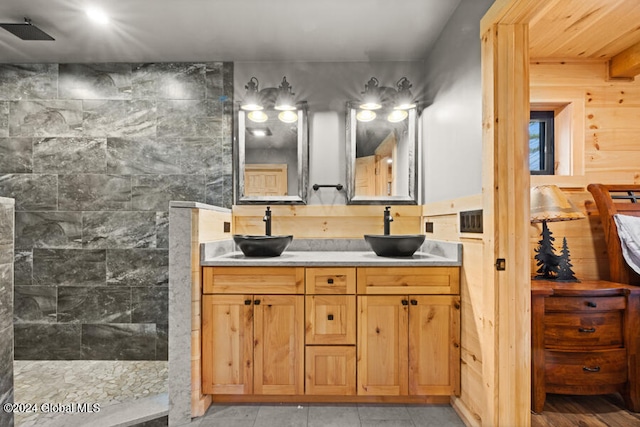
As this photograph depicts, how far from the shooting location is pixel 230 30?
222 centimetres

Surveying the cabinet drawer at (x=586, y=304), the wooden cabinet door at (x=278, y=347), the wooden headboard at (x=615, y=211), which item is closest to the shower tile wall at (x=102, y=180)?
the wooden cabinet door at (x=278, y=347)

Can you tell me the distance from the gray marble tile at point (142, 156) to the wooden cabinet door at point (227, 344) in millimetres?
1281

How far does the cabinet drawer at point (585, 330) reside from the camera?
1.86 m

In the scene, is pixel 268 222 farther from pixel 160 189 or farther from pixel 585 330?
pixel 585 330

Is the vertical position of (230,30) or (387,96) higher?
(230,30)

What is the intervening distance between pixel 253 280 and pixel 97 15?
1.97 meters

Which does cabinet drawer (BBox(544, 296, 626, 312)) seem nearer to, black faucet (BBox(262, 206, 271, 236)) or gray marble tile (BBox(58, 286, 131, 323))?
black faucet (BBox(262, 206, 271, 236))

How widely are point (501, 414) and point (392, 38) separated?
236 cm

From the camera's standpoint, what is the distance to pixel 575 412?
1861 millimetres

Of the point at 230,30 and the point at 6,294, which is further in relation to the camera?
the point at 230,30

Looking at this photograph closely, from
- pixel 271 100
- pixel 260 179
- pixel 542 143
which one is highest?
pixel 271 100

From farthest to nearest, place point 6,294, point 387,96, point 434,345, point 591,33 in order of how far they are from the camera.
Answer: point 387,96 → point 591,33 → point 434,345 → point 6,294

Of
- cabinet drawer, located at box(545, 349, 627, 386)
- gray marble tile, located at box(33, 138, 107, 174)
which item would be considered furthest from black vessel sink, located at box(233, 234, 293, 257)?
cabinet drawer, located at box(545, 349, 627, 386)

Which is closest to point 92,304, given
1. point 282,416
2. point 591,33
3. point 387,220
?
point 282,416
